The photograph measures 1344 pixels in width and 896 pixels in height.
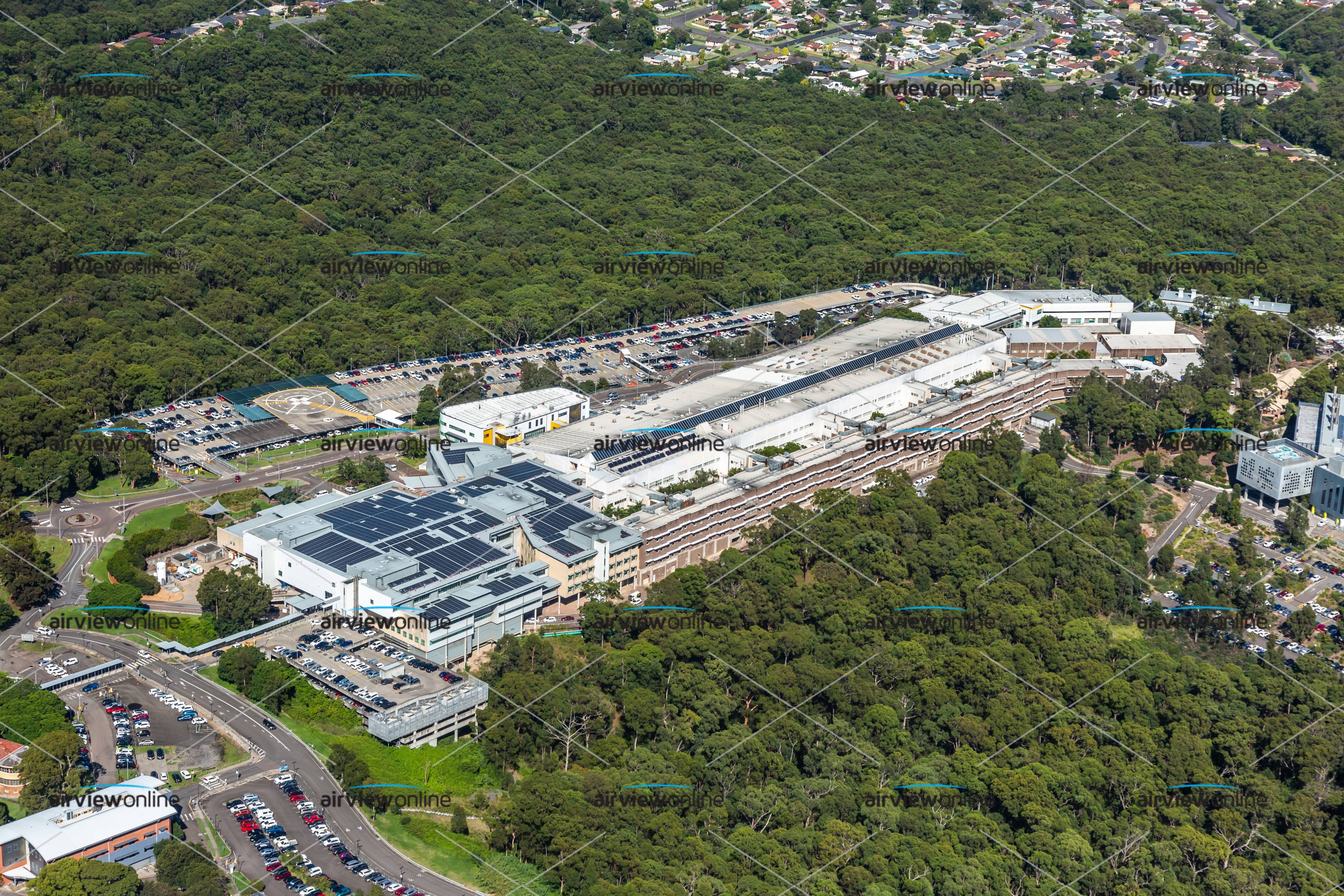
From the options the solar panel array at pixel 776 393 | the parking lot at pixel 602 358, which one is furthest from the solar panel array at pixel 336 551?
the parking lot at pixel 602 358

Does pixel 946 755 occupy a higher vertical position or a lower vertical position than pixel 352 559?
lower

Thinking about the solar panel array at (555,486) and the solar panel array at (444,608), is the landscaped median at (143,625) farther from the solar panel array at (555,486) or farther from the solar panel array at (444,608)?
the solar panel array at (555,486)

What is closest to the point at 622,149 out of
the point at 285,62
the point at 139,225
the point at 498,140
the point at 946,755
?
the point at 498,140

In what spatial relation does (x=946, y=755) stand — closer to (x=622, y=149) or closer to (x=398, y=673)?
(x=398, y=673)

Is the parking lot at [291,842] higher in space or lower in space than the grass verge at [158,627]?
higher

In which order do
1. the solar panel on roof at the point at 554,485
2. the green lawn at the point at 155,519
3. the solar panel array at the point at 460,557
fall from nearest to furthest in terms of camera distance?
the solar panel array at the point at 460,557, the solar panel on roof at the point at 554,485, the green lawn at the point at 155,519

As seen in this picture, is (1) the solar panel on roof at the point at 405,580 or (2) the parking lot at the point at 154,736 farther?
(1) the solar panel on roof at the point at 405,580
